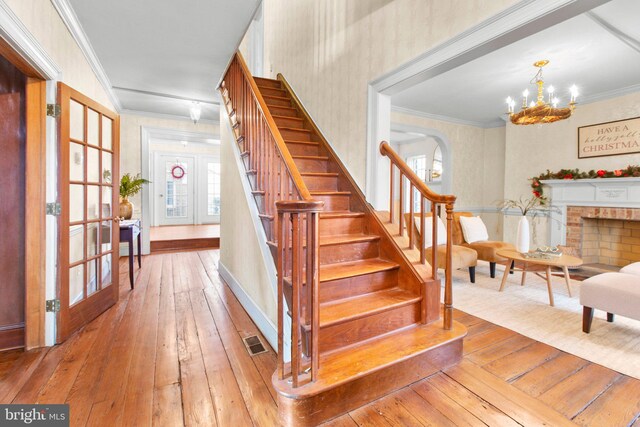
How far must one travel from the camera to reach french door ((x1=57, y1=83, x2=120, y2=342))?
220cm

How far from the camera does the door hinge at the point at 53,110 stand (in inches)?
83.8

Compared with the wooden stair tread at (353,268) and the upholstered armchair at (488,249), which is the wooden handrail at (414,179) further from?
the upholstered armchair at (488,249)

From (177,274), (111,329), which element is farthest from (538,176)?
(111,329)

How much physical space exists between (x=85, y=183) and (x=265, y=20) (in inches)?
175

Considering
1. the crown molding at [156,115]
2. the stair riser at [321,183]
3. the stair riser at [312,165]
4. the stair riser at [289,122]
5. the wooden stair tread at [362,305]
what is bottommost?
the wooden stair tread at [362,305]

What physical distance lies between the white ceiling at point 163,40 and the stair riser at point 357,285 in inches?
105

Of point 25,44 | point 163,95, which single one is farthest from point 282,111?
point 25,44

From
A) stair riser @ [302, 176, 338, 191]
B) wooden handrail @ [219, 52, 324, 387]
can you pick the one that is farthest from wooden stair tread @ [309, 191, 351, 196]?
wooden handrail @ [219, 52, 324, 387]

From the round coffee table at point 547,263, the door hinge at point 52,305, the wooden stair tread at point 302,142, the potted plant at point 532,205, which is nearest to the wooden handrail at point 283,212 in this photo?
the wooden stair tread at point 302,142

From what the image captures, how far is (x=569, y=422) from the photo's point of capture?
1.46 metres

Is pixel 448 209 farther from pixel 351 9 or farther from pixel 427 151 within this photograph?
pixel 427 151

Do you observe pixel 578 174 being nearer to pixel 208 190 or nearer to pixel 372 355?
pixel 372 355

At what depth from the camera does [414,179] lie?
2262 millimetres

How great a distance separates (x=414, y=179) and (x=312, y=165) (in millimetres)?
1218
